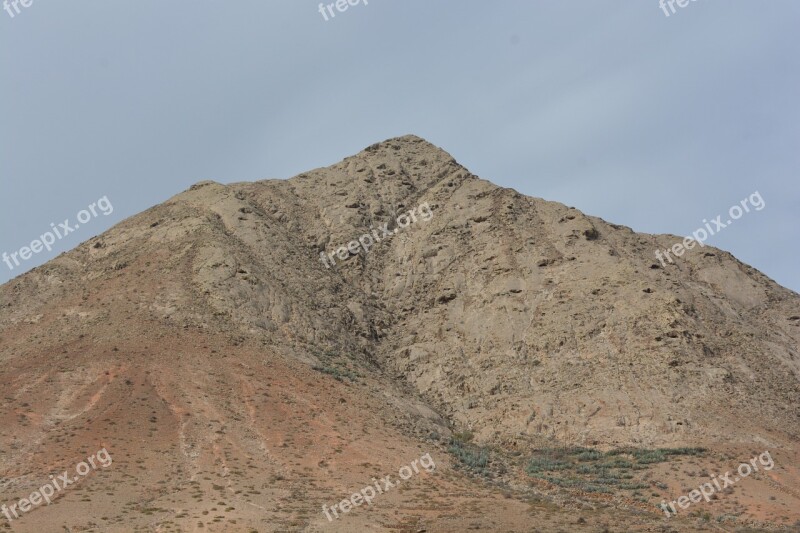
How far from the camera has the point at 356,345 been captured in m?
45.8

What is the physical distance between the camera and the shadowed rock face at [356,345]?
31141 millimetres

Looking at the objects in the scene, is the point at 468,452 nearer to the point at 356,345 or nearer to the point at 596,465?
the point at 596,465

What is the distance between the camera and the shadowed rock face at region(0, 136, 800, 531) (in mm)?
31141

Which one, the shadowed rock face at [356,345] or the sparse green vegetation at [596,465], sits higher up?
the shadowed rock face at [356,345]

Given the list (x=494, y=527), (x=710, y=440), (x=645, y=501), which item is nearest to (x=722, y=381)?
(x=710, y=440)

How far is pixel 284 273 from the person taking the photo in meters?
48.7

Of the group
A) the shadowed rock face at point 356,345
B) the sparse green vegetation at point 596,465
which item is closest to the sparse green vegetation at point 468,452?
the shadowed rock face at point 356,345

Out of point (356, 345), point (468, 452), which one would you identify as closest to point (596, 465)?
point (468, 452)

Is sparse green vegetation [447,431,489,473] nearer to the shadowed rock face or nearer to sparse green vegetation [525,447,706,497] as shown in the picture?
the shadowed rock face

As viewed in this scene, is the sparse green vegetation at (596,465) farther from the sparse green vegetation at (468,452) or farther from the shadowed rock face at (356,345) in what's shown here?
the sparse green vegetation at (468,452)

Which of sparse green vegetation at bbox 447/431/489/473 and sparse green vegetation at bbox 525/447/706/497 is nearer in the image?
sparse green vegetation at bbox 525/447/706/497

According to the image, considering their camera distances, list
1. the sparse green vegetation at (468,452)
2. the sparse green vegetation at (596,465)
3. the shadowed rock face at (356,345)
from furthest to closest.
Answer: the sparse green vegetation at (468,452) < the sparse green vegetation at (596,465) < the shadowed rock face at (356,345)

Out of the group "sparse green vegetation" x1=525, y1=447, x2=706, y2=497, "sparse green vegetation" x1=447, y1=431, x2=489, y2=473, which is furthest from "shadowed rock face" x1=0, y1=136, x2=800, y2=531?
"sparse green vegetation" x1=525, y1=447, x2=706, y2=497

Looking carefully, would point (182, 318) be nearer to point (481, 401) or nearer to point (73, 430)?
point (73, 430)
